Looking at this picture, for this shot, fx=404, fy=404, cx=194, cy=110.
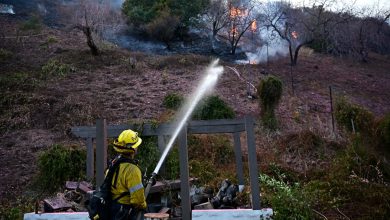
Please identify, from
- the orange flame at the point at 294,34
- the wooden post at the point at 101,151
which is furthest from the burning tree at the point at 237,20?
the wooden post at the point at 101,151

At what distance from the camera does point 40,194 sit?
30.7ft

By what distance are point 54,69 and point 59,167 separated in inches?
394

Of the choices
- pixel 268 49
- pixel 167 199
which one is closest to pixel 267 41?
pixel 268 49

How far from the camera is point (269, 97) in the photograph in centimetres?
1396

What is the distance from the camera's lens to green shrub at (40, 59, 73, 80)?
18259 millimetres

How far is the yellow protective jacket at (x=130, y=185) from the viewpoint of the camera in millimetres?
4828

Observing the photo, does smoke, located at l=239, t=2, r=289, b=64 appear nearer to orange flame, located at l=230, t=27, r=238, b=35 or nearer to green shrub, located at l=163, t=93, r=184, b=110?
orange flame, located at l=230, t=27, r=238, b=35

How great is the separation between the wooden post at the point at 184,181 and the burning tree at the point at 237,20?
19064 mm

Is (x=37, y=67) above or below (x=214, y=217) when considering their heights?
above

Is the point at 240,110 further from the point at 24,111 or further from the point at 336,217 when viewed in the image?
the point at 336,217

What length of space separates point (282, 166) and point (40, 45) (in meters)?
16.8

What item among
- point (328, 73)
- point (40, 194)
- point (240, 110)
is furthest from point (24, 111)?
point (328, 73)

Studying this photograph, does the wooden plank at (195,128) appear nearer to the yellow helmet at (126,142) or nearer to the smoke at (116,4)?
the yellow helmet at (126,142)

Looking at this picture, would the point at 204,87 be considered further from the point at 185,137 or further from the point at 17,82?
the point at 185,137
